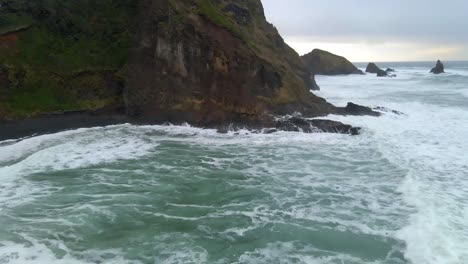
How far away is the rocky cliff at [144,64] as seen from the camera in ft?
68.2

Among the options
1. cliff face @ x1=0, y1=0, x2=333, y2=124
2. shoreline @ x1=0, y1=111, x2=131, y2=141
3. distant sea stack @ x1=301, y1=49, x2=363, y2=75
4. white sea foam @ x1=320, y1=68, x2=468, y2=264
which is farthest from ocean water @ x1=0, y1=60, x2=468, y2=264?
distant sea stack @ x1=301, y1=49, x2=363, y2=75

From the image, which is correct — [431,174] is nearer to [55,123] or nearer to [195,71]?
[195,71]

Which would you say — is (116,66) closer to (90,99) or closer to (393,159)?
(90,99)

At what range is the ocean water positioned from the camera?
8.74 m

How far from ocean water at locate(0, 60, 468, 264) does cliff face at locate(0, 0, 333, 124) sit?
2.58 meters

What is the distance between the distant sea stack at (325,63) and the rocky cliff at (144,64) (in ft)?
170

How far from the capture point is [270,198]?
11.7m

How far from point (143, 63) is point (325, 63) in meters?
56.0

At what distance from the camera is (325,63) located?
74.1 meters

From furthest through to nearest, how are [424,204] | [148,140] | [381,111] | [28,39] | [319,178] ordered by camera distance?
[381,111] → [28,39] → [148,140] → [319,178] → [424,204]

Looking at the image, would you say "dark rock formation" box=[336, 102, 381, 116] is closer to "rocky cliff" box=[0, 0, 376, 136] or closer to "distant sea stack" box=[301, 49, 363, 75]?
"rocky cliff" box=[0, 0, 376, 136]

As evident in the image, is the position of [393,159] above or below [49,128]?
below

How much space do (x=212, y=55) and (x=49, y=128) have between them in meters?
8.31

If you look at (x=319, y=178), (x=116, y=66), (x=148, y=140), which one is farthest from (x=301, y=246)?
(x=116, y=66)
